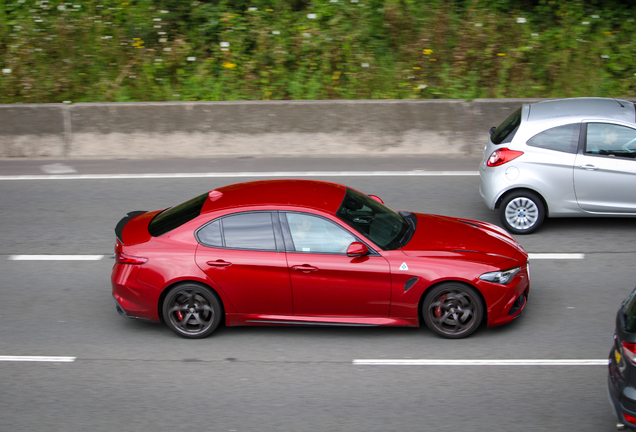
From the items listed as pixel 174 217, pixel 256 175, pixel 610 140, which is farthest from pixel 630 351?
pixel 256 175

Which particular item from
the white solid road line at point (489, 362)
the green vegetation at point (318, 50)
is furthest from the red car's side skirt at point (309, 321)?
the green vegetation at point (318, 50)

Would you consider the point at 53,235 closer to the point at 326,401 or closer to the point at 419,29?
the point at 326,401

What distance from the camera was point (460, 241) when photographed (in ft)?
22.4

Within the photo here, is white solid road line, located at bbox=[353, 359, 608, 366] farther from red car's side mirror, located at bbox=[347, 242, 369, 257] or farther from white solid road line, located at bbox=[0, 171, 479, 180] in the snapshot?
white solid road line, located at bbox=[0, 171, 479, 180]

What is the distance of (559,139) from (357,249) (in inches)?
161

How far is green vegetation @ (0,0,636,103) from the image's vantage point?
14.2 meters

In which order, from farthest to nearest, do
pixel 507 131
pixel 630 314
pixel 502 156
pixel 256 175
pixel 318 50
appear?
pixel 318 50
pixel 256 175
pixel 507 131
pixel 502 156
pixel 630 314

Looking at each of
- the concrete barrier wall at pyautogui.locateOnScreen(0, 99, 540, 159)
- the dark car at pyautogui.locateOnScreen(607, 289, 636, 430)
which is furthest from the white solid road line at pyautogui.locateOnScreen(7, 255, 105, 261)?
the dark car at pyautogui.locateOnScreen(607, 289, 636, 430)

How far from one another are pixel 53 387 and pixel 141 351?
90 cm

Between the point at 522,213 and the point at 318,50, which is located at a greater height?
the point at 318,50

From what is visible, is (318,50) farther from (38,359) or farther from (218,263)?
(38,359)

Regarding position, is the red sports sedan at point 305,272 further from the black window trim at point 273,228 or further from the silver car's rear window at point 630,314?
the silver car's rear window at point 630,314

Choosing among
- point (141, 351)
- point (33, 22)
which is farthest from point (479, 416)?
point (33, 22)

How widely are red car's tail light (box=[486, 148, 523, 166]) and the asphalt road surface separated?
1.11 meters
